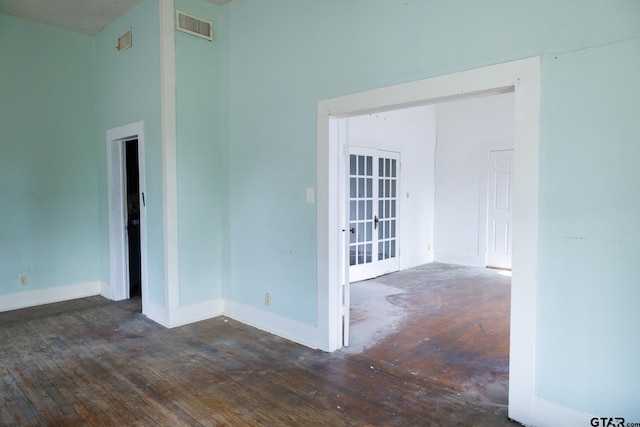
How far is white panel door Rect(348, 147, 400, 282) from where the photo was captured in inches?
237

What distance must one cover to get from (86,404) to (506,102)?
6.94 metres

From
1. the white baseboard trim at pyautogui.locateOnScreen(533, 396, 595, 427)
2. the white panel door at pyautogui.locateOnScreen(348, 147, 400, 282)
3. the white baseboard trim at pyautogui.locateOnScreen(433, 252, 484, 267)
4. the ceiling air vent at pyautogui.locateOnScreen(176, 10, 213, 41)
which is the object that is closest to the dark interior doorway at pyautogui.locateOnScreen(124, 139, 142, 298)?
the ceiling air vent at pyautogui.locateOnScreen(176, 10, 213, 41)

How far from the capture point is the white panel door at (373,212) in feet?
19.7

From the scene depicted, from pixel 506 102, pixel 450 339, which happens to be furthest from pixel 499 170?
pixel 450 339

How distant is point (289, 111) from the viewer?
3.64 meters

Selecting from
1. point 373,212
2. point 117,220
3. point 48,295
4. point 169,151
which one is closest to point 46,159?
point 117,220

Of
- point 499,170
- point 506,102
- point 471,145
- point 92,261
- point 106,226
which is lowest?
point 92,261

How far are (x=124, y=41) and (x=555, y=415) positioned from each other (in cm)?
510

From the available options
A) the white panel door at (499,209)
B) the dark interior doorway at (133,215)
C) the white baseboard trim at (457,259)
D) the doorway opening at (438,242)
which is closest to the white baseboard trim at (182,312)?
the dark interior doorway at (133,215)

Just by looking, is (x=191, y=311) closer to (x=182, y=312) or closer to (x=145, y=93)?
(x=182, y=312)

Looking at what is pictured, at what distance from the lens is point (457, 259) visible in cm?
748

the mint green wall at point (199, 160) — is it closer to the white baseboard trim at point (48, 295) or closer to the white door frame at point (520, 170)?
the white baseboard trim at point (48, 295)

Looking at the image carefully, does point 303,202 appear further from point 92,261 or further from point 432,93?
point 92,261

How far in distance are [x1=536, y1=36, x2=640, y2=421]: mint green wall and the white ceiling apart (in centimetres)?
344
